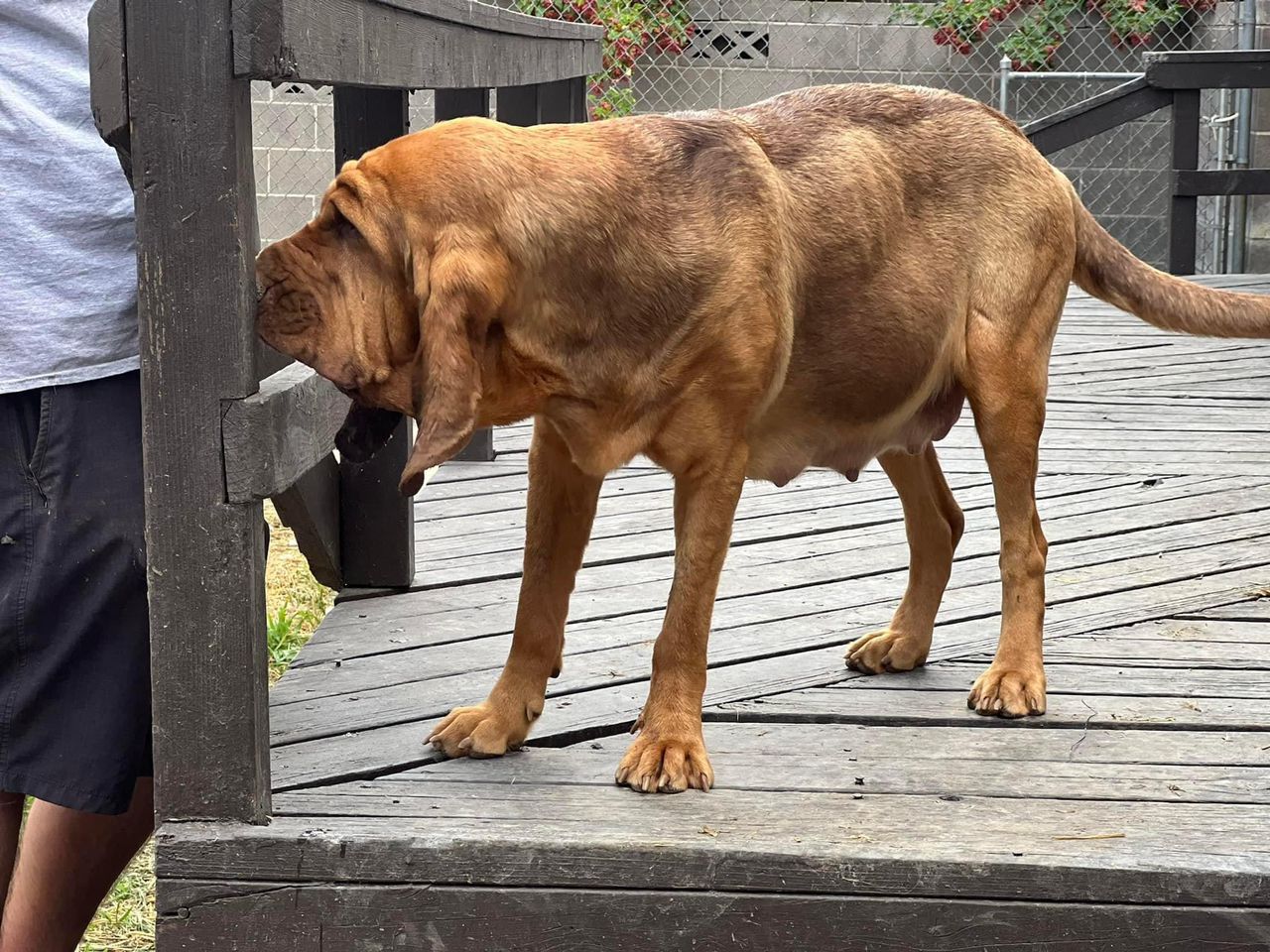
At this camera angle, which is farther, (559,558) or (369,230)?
(559,558)

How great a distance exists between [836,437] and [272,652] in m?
2.69

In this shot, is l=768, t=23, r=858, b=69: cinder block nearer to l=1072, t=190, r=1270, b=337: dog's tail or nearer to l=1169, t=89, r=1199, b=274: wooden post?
l=1169, t=89, r=1199, b=274: wooden post

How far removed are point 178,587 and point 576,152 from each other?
0.98m

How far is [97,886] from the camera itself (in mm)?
2814

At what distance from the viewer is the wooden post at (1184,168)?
372 inches

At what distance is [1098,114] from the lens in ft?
30.9

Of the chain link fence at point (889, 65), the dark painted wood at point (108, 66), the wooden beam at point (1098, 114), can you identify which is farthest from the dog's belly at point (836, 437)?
the chain link fence at point (889, 65)

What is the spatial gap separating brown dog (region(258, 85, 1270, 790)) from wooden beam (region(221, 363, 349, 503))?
0.10 metres

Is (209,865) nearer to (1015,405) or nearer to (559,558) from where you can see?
(559,558)

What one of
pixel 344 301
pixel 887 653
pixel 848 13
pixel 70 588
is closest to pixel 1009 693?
pixel 887 653

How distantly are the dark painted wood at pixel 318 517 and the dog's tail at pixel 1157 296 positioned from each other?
5.93 feet

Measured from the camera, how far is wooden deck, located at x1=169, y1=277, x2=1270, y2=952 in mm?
2455

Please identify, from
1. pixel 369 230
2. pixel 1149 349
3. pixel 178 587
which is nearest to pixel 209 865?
pixel 178 587

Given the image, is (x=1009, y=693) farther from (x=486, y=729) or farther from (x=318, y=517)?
(x=318, y=517)
